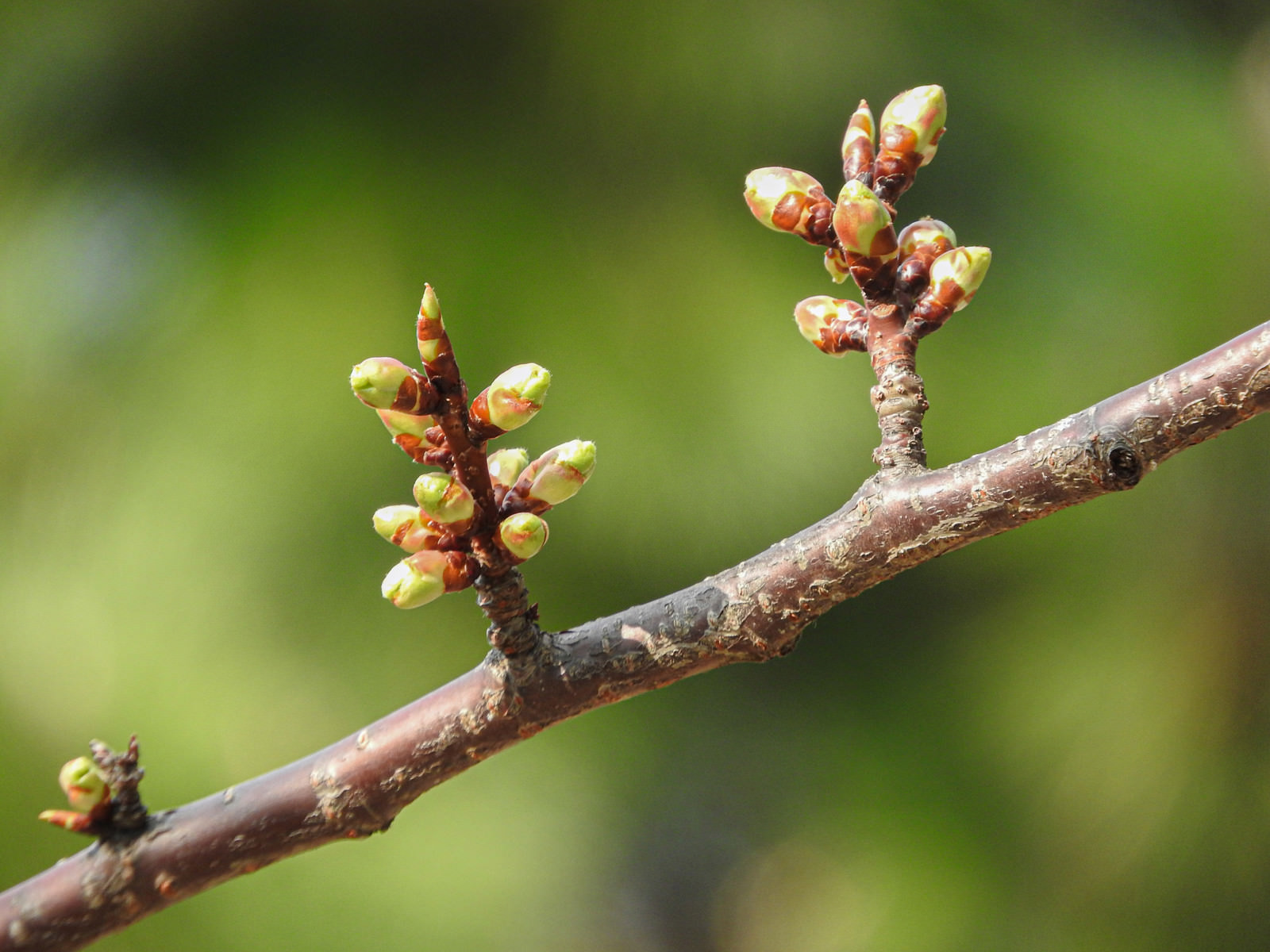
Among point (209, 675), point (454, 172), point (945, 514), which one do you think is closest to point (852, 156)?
point (945, 514)

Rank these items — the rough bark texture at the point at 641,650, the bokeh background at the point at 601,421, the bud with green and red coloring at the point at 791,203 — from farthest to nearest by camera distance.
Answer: the bokeh background at the point at 601,421 < the bud with green and red coloring at the point at 791,203 < the rough bark texture at the point at 641,650

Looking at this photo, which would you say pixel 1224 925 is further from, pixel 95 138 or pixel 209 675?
pixel 95 138

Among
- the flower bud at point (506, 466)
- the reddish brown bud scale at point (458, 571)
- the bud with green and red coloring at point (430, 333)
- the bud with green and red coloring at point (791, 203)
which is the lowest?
the reddish brown bud scale at point (458, 571)

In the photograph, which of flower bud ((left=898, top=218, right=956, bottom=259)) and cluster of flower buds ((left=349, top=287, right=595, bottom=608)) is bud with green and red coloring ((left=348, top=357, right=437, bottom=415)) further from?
flower bud ((left=898, top=218, right=956, bottom=259))

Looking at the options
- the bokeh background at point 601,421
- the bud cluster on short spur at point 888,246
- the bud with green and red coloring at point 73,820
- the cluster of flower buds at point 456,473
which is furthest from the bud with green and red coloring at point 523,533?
the bokeh background at point 601,421

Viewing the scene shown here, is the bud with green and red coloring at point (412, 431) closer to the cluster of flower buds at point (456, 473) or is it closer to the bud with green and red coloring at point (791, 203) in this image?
Answer: the cluster of flower buds at point (456, 473)

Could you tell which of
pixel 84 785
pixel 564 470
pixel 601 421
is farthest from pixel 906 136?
pixel 601 421

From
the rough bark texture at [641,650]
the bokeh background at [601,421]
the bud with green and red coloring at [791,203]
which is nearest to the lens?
the rough bark texture at [641,650]

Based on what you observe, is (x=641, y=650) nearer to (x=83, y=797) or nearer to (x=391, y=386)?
(x=391, y=386)
